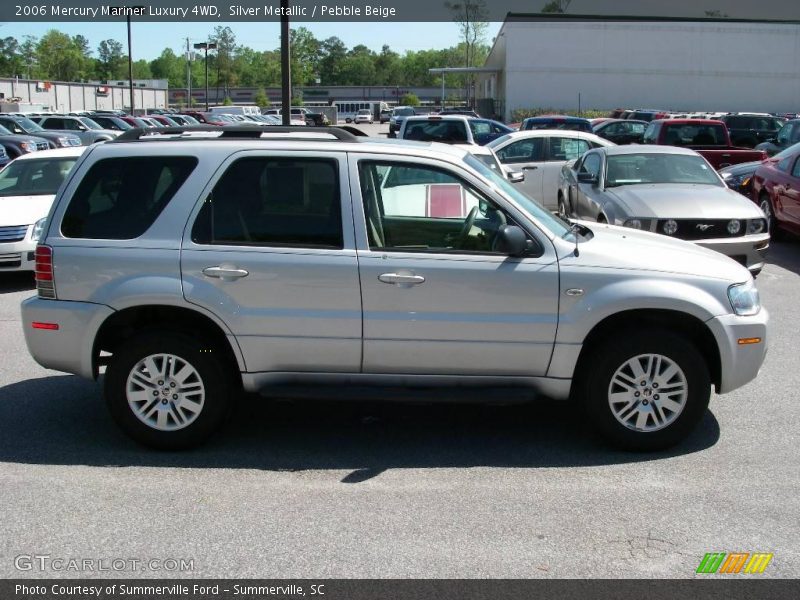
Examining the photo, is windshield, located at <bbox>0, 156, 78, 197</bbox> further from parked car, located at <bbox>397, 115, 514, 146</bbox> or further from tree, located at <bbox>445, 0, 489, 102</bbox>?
tree, located at <bbox>445, 0, 489, 102</bbox>

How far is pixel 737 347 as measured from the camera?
547 cm

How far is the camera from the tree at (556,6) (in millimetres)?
112188

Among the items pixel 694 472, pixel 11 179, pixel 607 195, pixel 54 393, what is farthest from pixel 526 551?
pixel 11 179

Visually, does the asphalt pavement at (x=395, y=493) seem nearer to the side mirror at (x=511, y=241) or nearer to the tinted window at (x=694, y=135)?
the side mirror at (x=511, y=241)

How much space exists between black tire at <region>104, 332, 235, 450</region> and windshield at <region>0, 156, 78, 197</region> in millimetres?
7888

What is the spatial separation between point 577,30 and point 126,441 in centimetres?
6448

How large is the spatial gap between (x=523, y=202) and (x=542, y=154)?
11.8 metres

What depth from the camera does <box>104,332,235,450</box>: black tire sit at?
5496 millimetres

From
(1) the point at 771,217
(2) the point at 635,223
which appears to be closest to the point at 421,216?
(2) the point at 635,223

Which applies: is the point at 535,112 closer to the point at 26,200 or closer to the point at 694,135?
the point at 694,135

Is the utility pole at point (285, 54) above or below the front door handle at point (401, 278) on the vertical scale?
above

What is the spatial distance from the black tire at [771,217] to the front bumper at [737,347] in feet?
30.3

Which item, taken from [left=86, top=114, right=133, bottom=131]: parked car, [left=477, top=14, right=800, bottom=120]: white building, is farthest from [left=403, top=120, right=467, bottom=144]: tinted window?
[left=477, top=14, right=800, bottom=120]: white building

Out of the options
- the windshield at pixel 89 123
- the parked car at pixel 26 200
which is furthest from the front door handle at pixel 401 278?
the windshield at pixel 89 123
